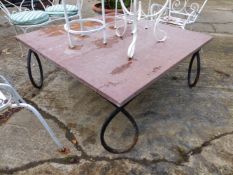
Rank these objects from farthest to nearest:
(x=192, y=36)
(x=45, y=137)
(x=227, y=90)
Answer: (x=227, y=90)
(x=192, y=36)
(x=45, y=137)

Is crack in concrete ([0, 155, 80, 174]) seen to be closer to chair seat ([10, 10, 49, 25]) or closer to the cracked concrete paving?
the cracked concrete paving

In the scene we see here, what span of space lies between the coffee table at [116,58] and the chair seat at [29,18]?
56 cm

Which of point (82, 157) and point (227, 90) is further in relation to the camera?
point (227, 90)

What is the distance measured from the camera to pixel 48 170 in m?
1.72

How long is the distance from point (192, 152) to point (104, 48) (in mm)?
1069

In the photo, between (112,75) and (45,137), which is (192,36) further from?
(45,137)

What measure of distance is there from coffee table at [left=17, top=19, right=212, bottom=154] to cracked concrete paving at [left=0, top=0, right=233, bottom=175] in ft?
0.56

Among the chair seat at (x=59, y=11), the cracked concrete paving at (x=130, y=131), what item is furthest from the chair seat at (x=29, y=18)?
the cracked concrete paving at (x=130, y=131)

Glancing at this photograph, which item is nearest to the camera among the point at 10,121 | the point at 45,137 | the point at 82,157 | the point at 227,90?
the point at 82,157

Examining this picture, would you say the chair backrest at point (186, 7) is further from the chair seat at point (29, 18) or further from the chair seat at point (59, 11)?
the chair seat at point (29, 18)

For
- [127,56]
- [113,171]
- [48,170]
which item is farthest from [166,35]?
[48,170]

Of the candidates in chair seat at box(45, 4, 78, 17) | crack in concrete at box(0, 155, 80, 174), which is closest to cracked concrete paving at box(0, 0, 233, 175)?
crack in concrete at box(0, 155, 80, 174)

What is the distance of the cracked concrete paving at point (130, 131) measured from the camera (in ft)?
5.77

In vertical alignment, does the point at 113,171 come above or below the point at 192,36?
below
